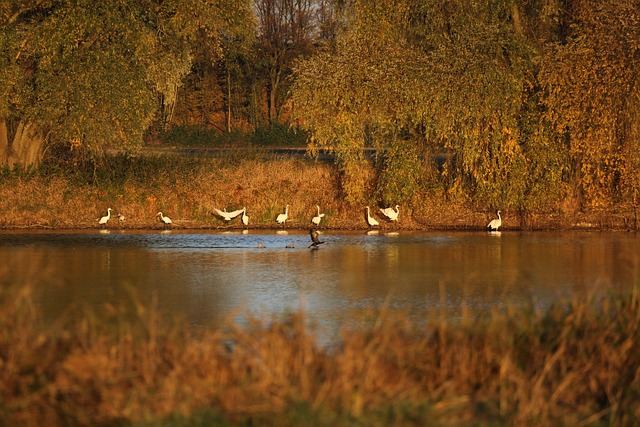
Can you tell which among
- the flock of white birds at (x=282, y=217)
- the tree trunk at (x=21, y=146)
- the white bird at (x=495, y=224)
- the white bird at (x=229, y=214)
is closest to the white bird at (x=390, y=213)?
the flock of white birds at (x=282, y=217)

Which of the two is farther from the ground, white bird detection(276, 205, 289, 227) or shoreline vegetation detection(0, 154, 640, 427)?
white bird detection(276, 205, 289, 227)

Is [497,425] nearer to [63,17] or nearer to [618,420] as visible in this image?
[618,420]

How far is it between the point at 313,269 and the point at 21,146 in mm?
15147

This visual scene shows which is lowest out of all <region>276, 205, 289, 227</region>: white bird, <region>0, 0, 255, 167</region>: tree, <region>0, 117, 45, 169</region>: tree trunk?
<region>276, 205, 289, 227</region>: white bird

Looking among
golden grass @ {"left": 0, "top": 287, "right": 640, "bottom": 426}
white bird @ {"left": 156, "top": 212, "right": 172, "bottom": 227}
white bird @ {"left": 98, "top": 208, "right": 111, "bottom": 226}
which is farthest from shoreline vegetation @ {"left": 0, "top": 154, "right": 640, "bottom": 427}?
white bird @ {"left": 98, "top": 208, "right": 111, "bottom": 226}

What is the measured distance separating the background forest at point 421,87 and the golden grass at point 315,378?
17449mm

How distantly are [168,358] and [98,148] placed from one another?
20.1 meters

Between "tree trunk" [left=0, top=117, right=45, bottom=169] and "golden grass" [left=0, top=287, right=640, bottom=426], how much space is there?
21.6 meters

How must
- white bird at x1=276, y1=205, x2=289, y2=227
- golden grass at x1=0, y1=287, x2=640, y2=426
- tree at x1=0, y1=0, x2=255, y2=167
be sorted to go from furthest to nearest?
white bird at x1=276, y1=205, x2=289, y2=227, tree at x1=0, y1=0, x2=255, y2=167, golden grass at x1=0, y1=287, x2=640, y2=426

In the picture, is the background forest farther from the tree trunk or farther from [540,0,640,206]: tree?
the tree trunk

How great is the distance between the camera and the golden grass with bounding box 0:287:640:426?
817 cm

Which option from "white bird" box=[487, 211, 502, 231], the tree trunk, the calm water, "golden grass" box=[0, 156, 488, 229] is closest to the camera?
the calm water

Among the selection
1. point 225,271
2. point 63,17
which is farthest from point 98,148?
point 225,271

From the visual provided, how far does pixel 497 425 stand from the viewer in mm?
8148
